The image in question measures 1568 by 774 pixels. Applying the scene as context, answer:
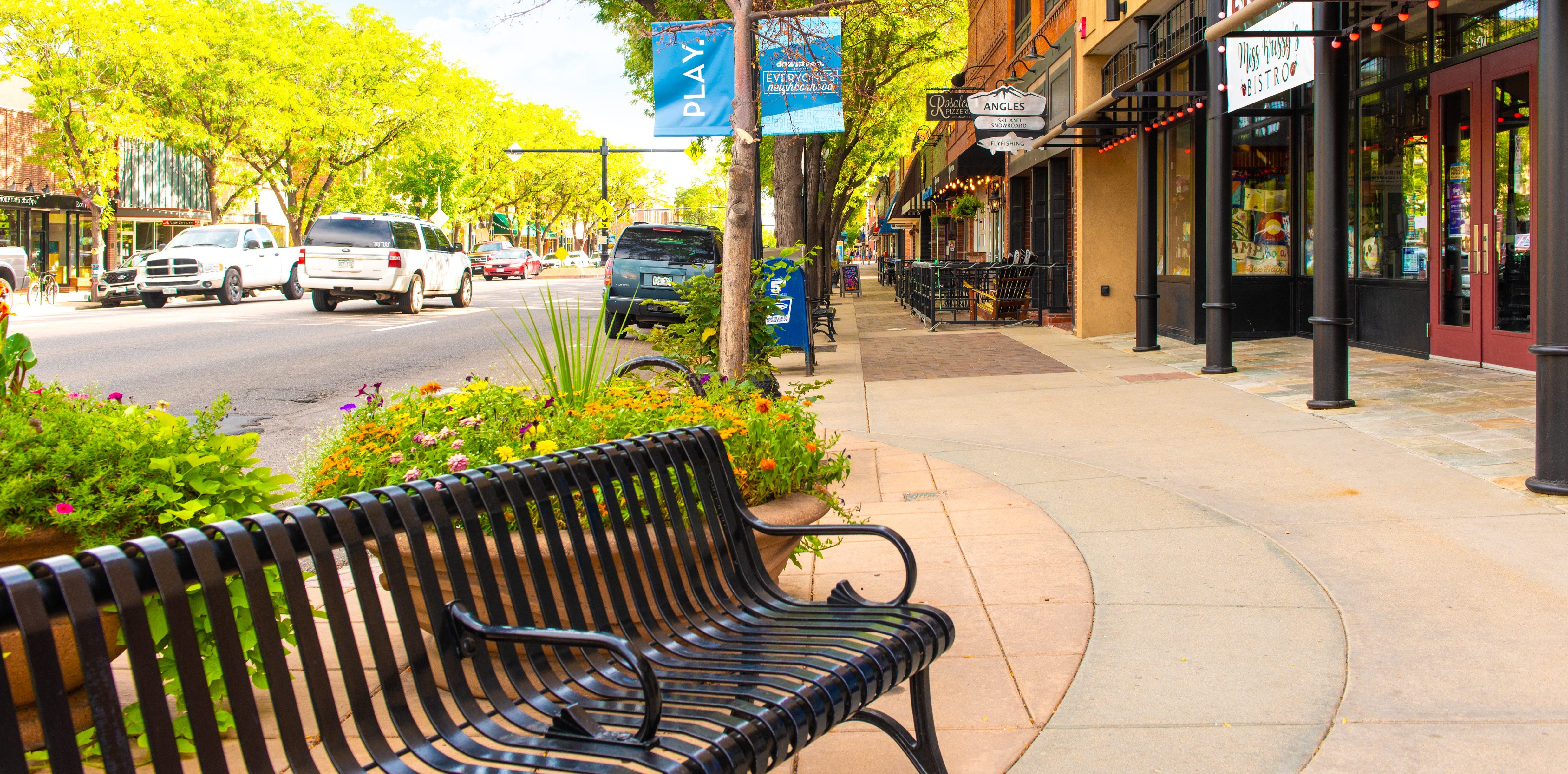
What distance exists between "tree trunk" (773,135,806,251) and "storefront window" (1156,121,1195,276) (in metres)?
4.55

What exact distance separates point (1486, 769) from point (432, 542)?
113 inches

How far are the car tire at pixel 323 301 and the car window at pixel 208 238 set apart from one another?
A: 5504 mm

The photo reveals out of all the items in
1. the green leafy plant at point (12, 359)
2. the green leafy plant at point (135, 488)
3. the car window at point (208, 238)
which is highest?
the car window at point (208, 238)

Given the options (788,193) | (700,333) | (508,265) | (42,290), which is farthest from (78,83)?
(700,333)

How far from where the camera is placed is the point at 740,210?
Result: 643cm

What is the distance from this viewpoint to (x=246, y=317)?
22031 mm

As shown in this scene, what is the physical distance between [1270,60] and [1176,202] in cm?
462

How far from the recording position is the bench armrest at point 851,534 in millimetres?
3197

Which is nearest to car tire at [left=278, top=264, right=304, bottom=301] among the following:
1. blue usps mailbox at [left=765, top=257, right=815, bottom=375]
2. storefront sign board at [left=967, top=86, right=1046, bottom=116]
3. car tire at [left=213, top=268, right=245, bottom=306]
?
car tire at [left=213, top=268, right=245, bottom=306]

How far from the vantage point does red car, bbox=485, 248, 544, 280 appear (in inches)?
2016

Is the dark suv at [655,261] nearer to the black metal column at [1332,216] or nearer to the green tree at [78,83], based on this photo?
the black metal column at [1332,216]

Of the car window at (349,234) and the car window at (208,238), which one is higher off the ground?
the car window at (208,238)

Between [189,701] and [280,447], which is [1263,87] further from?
[189,701]

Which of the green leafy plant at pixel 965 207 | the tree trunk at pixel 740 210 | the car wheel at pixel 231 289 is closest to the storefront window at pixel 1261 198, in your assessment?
the tree trunk at pixel 740 210
